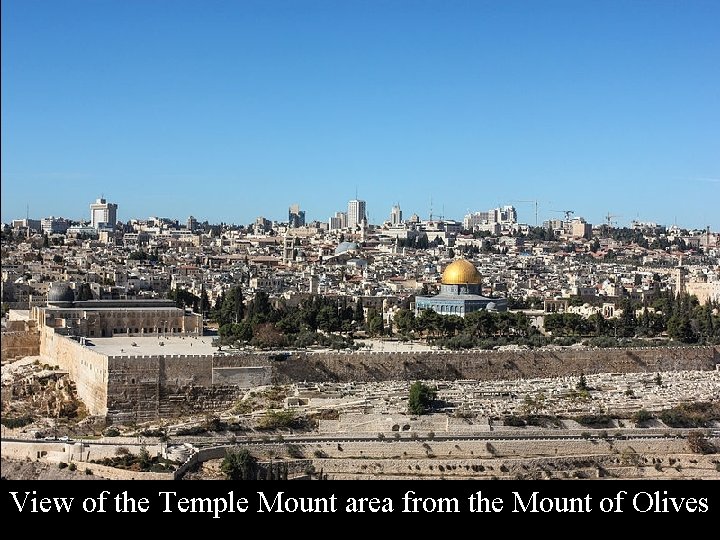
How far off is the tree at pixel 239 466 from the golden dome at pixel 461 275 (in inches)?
566

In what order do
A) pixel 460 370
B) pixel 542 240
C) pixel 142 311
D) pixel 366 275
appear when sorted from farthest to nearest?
pixel 542 240, pixel 366 275, pixel 142 311, pixel 460 370

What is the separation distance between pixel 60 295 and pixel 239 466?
29.4 ft

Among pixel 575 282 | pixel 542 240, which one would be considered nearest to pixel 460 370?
pixel 575 282

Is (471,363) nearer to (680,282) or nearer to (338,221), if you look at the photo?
(680,282)

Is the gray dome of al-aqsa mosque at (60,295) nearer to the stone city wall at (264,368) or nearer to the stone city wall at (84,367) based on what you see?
the stone city wall at (264,368)

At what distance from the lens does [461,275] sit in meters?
32.0

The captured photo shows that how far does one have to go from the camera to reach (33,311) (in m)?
25.7

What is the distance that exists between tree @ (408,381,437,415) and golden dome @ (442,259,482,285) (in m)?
11.0

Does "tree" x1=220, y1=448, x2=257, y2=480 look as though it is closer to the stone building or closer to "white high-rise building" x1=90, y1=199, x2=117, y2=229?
the stone building

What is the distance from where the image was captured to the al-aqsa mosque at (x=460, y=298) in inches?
1208

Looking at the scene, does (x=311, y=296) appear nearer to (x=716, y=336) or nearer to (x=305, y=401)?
(x=716, y=336)

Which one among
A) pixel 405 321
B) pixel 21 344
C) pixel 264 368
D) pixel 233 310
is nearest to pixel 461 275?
pixel 405 321
